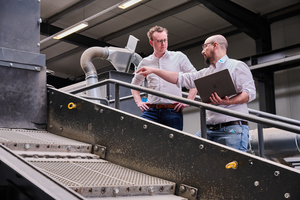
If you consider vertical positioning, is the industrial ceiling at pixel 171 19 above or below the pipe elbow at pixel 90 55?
above

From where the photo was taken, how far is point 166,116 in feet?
13.3

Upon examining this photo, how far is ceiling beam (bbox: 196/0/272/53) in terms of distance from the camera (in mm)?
10055

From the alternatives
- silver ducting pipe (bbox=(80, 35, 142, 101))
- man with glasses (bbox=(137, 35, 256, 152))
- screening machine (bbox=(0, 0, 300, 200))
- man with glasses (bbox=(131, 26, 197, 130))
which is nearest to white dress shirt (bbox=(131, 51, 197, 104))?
man with glasses (bbox=(131, 26, 197, 130))

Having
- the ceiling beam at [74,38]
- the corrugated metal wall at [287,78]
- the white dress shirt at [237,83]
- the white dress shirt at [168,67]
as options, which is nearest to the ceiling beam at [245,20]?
the corrugated metal wall at [287,78]

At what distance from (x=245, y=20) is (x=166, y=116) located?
25.6 ft

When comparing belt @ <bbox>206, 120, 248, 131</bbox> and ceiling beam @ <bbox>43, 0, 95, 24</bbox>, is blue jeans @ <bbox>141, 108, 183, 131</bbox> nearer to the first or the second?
belt @ <bbox>206, 120, 248, 131</bbox>

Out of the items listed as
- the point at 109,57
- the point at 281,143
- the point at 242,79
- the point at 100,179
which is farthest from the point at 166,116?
the point at 109,57

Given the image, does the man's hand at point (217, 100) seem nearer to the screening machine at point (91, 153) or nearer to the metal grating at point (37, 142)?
the screening machine at point (91, 153)

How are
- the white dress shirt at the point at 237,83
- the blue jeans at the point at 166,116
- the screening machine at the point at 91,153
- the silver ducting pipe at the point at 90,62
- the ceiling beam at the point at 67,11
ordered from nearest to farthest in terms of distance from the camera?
the screening machine at the point at 91,153 → the white dress shirt at the point at 237,83 → the blue jeans at the point at 166,116 → the silver ducting pipe at the point at 90,62 → the ceiling beam at the point at 67,11

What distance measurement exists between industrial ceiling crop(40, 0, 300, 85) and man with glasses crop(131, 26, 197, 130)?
19.2 feet

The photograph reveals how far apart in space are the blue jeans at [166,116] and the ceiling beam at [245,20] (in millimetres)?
6286

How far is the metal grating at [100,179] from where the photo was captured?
2648 mm

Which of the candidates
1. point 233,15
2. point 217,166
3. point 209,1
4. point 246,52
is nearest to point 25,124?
point 217,166

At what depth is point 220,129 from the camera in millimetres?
3361
